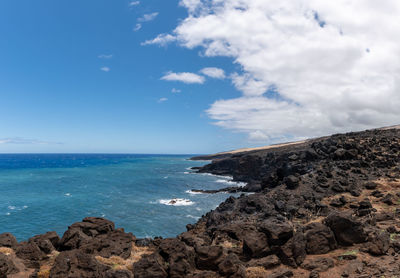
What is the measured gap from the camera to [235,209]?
29656mm

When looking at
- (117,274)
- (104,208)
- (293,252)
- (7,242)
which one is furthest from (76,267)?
(104,208)

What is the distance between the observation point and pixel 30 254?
13.1 m

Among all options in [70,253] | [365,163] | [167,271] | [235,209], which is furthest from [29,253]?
[365,163]

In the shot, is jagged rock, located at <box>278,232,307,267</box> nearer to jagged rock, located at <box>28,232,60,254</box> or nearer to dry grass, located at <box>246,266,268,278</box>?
dry grass, located at <box>246,266,268,278</box>

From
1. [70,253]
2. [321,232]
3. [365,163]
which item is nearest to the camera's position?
[70,253]

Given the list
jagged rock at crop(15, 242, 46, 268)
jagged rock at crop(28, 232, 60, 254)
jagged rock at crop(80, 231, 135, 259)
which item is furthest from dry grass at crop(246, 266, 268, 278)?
jagged rock at crop(28, 232, 60, 254)

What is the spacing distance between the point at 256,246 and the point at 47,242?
1182 cm

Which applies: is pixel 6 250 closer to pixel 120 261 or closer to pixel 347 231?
pixel 120 261

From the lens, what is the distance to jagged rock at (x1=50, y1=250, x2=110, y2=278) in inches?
415

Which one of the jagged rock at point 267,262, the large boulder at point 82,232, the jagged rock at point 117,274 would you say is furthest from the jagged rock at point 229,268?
the large boulder at point 82,232

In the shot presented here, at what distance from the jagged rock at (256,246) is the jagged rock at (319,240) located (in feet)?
8.20

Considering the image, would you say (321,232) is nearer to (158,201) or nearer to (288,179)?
(288,179)

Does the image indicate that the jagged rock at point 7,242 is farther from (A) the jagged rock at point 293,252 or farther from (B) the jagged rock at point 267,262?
(A) the jagged rock at point 293,252

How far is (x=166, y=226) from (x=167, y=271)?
91.0 feet
